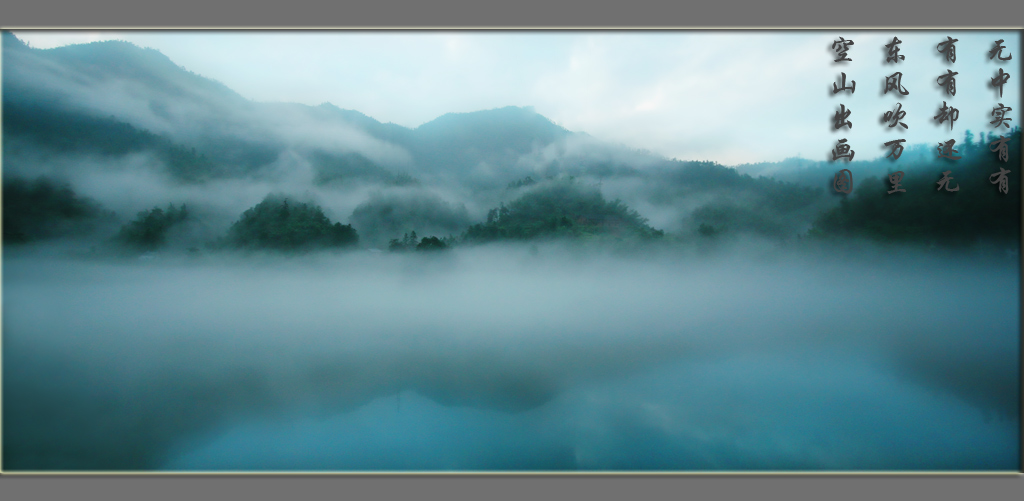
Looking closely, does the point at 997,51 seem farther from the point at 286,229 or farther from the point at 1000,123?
the point at 286,229

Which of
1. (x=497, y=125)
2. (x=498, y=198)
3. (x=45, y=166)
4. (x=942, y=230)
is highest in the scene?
(x=497, y=125)

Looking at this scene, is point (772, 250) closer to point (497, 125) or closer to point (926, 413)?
point (926, 413)

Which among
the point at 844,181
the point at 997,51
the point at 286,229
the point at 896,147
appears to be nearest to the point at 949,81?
the point at 997,51

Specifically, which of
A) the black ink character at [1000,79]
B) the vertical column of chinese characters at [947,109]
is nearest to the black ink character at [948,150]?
the vertical column of chinese characters at [947,109]

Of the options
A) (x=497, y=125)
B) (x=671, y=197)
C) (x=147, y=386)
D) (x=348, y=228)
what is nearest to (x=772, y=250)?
(x=671, y=197)

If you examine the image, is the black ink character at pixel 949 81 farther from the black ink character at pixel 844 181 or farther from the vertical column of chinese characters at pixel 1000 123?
the black ink character at pixel 844 181

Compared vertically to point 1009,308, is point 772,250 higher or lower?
higher

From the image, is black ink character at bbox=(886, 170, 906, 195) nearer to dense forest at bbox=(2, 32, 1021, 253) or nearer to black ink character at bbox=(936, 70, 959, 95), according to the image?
dense forest at bbox=(2, 32, 1021, 253)
